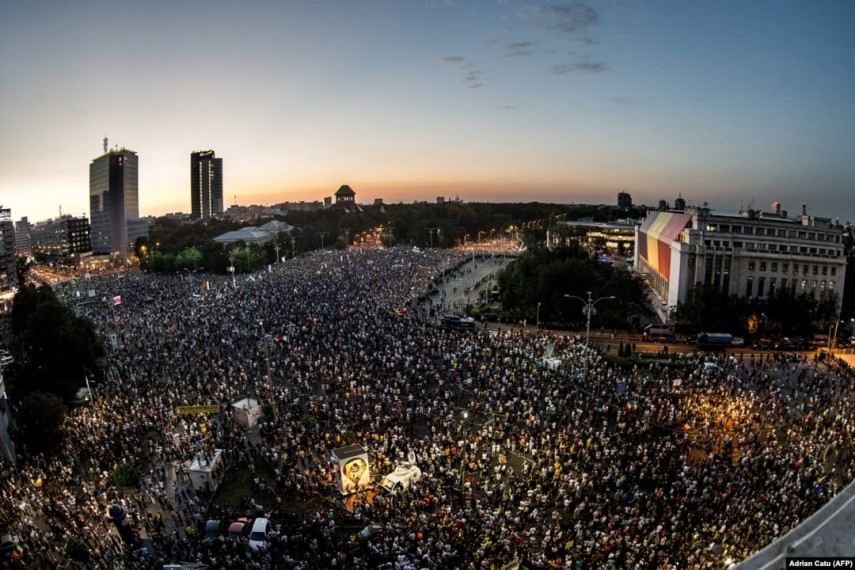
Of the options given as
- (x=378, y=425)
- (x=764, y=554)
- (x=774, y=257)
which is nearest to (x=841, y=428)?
(x=378, y=425)

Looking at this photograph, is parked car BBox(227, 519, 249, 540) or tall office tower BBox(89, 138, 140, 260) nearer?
parked car BBox(227, 519, 249, 540)

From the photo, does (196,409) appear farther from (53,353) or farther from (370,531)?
(53,353)

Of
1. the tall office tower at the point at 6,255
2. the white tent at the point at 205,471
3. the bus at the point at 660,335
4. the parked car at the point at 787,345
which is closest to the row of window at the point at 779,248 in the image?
the parked car at the point at 787,345

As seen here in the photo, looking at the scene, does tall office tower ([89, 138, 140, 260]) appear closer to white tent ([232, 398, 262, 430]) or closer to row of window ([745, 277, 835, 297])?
white tent ([232, 398, 262, 430])

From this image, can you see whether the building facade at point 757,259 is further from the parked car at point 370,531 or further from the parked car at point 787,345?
the parked car at point 370,531

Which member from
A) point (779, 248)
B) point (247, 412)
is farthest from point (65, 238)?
point (779, 248)

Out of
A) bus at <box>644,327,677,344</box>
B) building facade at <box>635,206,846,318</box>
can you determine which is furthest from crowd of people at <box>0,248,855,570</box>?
building facade at <box>635,206,846,318</box>

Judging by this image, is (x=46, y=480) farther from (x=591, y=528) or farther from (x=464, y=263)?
(x=464, y=263)
